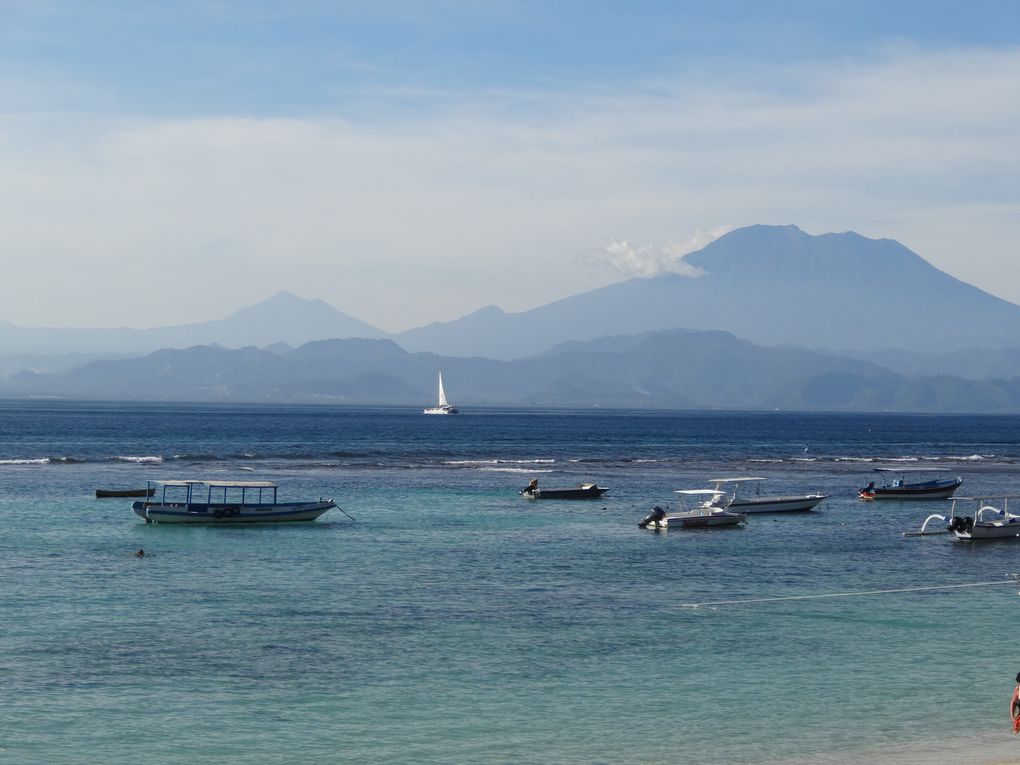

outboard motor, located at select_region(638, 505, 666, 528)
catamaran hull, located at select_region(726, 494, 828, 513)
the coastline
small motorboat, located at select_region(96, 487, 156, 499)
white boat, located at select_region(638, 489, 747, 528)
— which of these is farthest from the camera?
small motorboat, located at select_region(96, 487, 156, 499)

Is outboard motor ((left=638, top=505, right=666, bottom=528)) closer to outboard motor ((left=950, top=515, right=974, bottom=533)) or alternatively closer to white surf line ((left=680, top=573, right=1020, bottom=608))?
outboard motor ((left=950, top=515, right=974, bottom=533))

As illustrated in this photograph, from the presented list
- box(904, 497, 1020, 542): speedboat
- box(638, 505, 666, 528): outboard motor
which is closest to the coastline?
box(904, 497, 1020, 542): speedboat

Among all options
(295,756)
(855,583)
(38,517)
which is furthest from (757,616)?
(38,517)

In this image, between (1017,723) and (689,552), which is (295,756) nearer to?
(1017,723)

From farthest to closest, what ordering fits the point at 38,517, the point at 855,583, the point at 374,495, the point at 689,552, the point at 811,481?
the point at 811,481
the point at 374,495
the point at 38,517
the point at 689,552
the point at 855,583

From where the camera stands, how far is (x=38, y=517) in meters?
83.6

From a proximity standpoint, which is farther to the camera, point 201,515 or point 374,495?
point 374,495

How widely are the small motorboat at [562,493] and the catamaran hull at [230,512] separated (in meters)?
23.8

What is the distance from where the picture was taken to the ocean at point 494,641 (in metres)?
35.1

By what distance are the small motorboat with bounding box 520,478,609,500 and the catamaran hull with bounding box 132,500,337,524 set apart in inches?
939

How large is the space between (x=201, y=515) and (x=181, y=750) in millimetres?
52110

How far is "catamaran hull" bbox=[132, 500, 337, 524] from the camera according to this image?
82875 millimetres

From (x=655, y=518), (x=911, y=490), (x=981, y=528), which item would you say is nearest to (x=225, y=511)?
(x=655, y=518)

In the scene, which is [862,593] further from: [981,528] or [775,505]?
[775,505]
